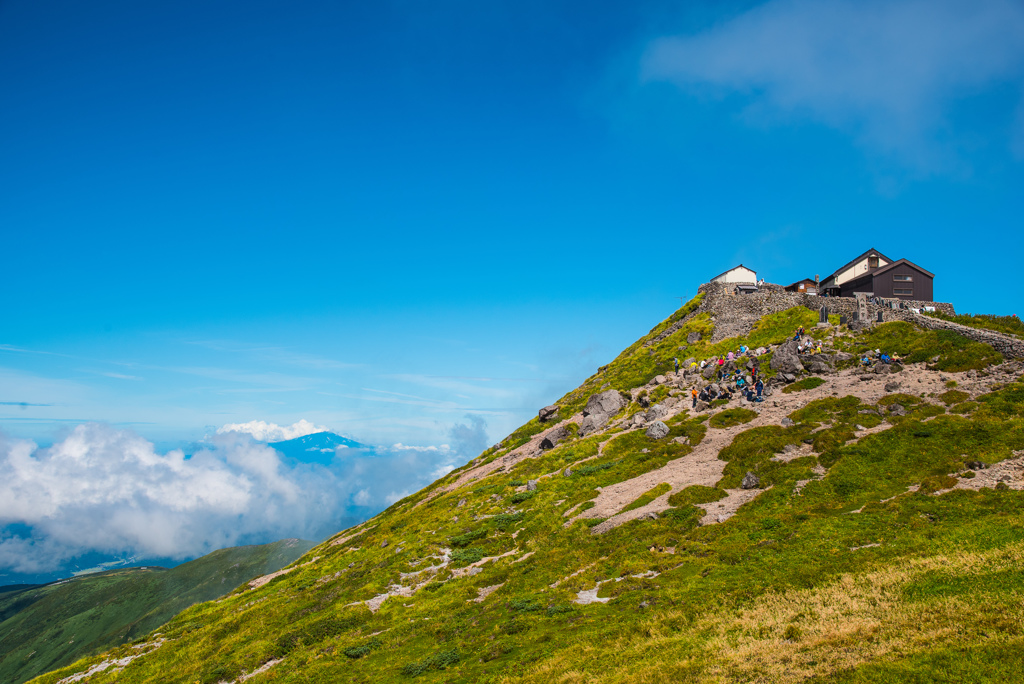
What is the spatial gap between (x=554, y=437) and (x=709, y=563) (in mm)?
35160

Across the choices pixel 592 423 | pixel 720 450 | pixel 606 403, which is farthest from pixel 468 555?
pixel 606 403

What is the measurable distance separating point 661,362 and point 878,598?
54842 millimetres

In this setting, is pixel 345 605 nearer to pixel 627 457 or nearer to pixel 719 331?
pixel 627 457

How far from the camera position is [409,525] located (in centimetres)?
5281

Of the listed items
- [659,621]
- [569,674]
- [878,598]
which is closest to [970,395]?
[878,598]

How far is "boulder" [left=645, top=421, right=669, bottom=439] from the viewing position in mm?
49075

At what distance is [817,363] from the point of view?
174 ft

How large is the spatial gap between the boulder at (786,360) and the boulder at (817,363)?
0.77 meters

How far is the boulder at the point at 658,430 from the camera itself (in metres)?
49.1

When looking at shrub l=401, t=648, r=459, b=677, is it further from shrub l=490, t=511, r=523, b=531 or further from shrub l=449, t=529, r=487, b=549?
shrub l=490, t=511, r=523, b=531

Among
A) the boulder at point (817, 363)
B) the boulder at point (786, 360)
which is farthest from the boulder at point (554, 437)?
the boulder at point (817, 363)

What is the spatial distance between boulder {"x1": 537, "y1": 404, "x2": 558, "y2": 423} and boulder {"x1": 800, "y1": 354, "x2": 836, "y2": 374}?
106ft

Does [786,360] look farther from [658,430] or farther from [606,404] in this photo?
[606,404]

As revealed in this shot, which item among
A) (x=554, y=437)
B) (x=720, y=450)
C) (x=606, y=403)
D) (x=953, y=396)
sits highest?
(x=606, y=403)
